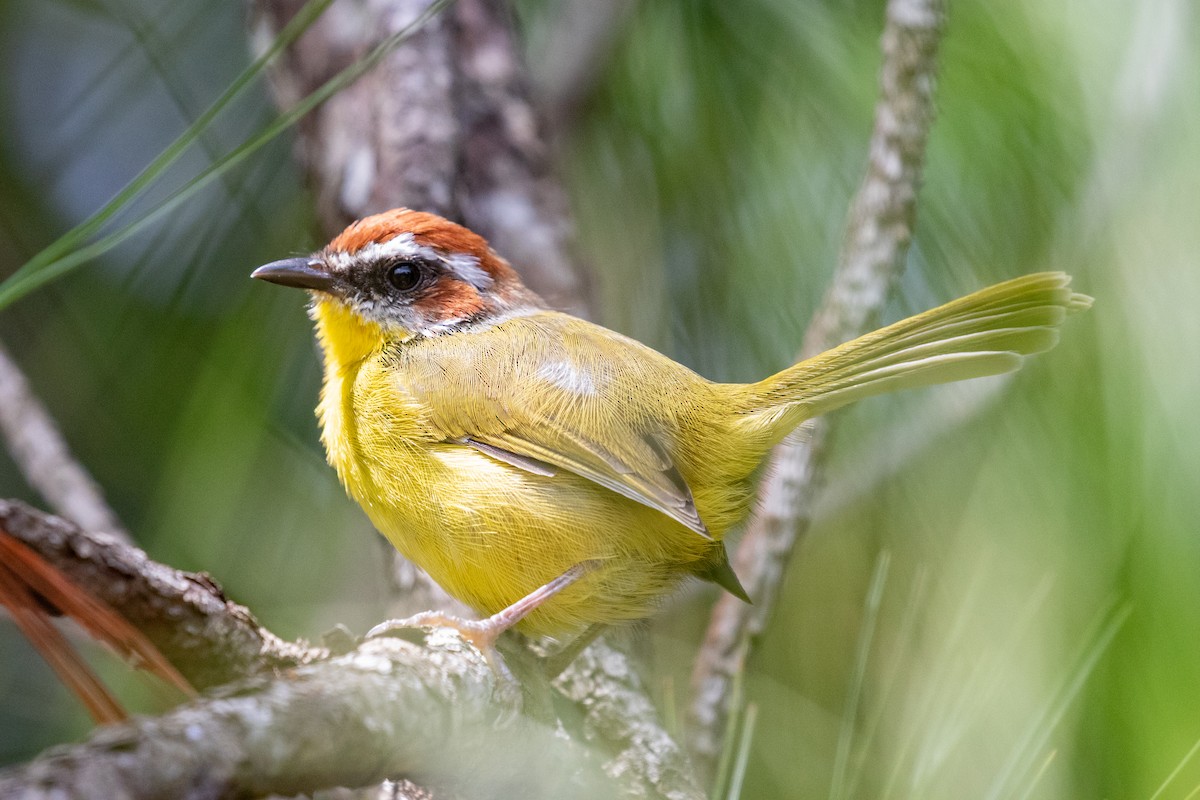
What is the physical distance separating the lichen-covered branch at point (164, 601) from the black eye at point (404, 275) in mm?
1203

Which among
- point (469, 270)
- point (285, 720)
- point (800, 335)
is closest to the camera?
point (285, 720)

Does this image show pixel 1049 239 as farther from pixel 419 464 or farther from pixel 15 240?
pixel 15 240

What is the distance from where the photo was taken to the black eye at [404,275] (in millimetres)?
2879

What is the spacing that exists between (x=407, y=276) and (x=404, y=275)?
11 mm

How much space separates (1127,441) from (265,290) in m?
2.73

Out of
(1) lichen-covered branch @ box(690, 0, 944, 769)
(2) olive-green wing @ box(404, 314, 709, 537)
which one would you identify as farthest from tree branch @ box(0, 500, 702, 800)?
(2) olive-green wing @ box(404, 314, 709, 537)

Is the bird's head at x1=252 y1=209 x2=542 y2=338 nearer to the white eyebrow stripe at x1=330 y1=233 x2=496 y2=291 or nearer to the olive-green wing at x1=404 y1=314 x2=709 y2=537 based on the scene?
the white eyebrow stripe at x1=330 y1=233 x2=496 y2=291

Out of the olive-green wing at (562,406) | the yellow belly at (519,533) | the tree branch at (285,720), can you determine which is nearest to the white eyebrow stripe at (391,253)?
the olive-green wing at (562,406)

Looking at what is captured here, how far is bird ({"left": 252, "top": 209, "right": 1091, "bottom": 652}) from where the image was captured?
7.74ft

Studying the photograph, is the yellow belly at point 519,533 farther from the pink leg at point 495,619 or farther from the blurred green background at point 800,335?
the blurred green background at point 800,335

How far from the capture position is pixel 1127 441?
1.96m

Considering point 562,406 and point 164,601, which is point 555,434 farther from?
point 164,601

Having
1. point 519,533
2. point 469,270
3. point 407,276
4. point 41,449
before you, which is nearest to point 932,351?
point 519,533

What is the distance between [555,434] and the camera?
8.27ft
